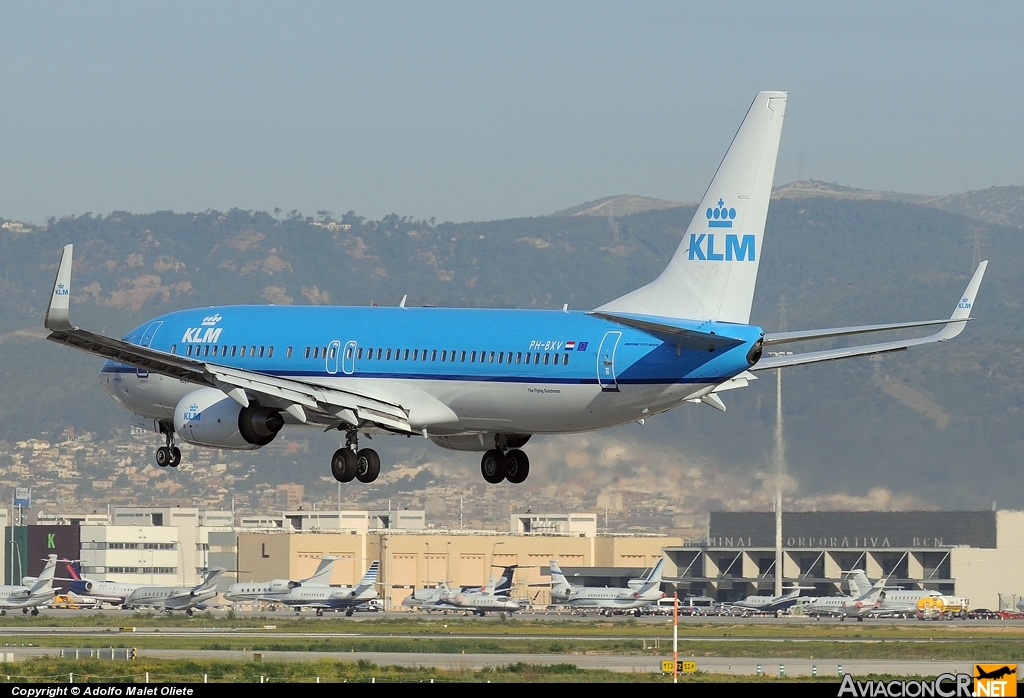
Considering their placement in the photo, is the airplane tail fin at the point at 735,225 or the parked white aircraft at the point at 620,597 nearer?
the airplane tail fin at the point at 735,225

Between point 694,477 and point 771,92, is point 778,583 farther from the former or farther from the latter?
point 771,92

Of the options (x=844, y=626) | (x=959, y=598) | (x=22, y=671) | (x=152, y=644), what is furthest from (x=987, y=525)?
(x=22, y=671)

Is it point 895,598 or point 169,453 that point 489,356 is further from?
point 895,598

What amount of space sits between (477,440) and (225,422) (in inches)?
323

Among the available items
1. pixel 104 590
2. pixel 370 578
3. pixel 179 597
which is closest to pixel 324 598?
pixel 370 578

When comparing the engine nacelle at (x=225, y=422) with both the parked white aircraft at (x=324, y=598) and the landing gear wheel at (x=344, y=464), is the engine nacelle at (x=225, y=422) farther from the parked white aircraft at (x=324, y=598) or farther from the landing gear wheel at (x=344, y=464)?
the parked white aircraft at (x=324, y=598)

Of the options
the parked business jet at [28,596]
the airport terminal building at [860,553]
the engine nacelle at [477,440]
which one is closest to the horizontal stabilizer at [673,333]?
the engine nacelle at [477,440]

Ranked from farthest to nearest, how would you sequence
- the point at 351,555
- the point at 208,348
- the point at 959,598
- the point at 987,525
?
the point at 351,555
the point at 987,525
the point at 959,598
the point at 208,348

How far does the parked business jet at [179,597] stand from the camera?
135 metres

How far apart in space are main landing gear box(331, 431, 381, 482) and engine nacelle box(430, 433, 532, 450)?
8.59 feet

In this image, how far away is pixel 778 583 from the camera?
182125 mm

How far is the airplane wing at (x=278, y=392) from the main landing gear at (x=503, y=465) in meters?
3.59

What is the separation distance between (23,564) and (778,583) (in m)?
79.9

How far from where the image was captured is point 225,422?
57938 millimetres
